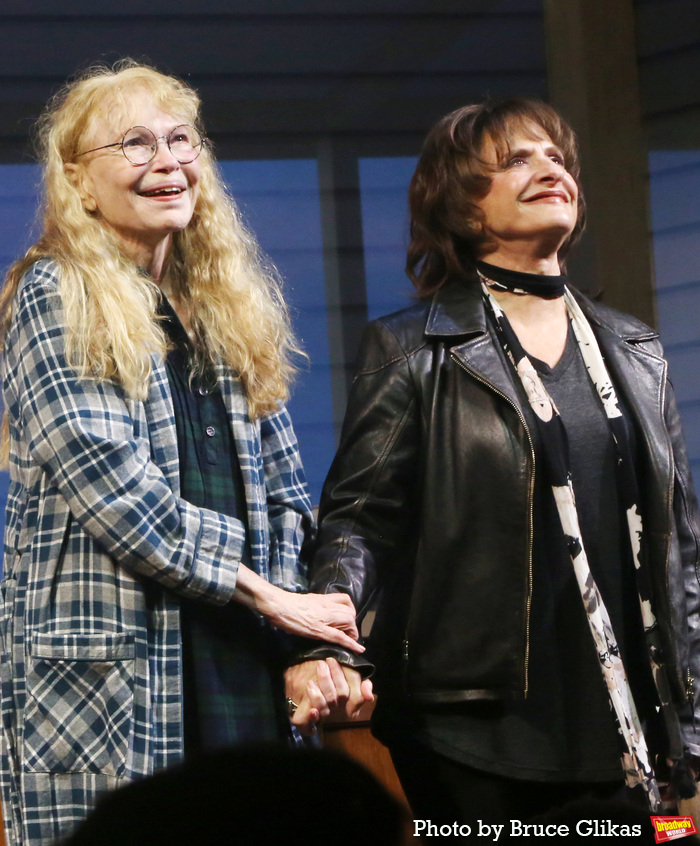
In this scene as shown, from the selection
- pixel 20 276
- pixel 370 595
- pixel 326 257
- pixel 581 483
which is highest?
pixel 326 257

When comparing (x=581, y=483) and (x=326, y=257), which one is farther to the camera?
(x=326, y=257)

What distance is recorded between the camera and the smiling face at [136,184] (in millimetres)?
2078

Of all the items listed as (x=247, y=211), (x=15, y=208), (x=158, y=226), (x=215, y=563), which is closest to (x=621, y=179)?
(x=247, y=211)

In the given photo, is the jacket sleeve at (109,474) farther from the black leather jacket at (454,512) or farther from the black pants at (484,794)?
the black pants at (484,794)

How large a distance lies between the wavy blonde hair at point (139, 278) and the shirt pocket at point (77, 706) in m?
0.41

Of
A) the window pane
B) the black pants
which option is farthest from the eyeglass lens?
the window pane

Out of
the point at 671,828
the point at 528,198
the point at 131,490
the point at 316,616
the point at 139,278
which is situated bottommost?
the point at 671,828

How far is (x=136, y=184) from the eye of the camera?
2.08 m

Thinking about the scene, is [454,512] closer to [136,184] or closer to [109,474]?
[109,474]

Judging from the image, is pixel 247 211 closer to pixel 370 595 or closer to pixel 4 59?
pixel 4 59

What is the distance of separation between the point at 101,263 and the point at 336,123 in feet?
6.07

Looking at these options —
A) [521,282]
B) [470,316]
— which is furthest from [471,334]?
[521,282]

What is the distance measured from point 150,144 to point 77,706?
0.96 m

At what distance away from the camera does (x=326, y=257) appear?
3.68 meters
